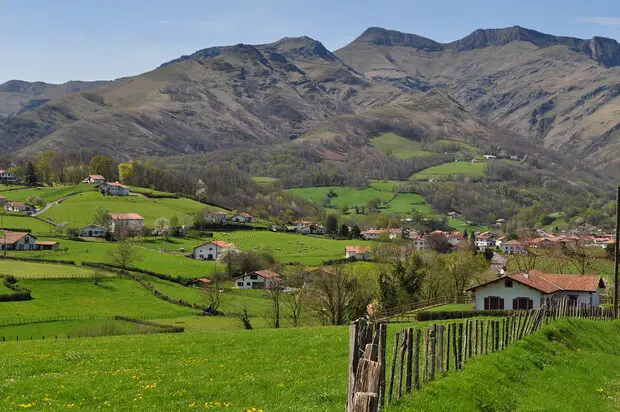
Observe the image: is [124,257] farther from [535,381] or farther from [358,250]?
[535,381]

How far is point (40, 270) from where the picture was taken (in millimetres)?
107312

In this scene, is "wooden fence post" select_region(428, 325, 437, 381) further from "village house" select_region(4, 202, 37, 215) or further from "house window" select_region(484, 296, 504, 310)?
"village house" select_region(4, 202, 37, 215)

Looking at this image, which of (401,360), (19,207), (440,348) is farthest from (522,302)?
(19,207)

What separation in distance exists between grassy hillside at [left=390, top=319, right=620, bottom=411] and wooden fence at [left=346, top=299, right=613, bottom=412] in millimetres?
444

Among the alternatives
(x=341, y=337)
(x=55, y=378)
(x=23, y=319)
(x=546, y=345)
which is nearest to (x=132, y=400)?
(x=55, y=378)

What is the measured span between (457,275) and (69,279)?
200 feet

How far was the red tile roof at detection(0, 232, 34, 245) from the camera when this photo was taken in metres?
Answer: 136

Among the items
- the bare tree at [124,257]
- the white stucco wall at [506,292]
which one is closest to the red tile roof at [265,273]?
the bare tree at [124,257]

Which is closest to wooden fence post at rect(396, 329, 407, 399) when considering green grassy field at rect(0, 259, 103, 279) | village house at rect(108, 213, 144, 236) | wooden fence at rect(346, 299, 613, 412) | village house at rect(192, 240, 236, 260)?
wooden fence at rect(346, 299, 613, 412)

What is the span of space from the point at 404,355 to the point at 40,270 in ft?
339

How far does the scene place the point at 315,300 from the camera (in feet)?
245

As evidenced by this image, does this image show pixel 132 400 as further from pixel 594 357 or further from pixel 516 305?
pixel 516 305

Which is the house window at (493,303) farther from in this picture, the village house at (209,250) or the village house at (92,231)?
the village house at (92,231)

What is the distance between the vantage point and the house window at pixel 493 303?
225 ft
